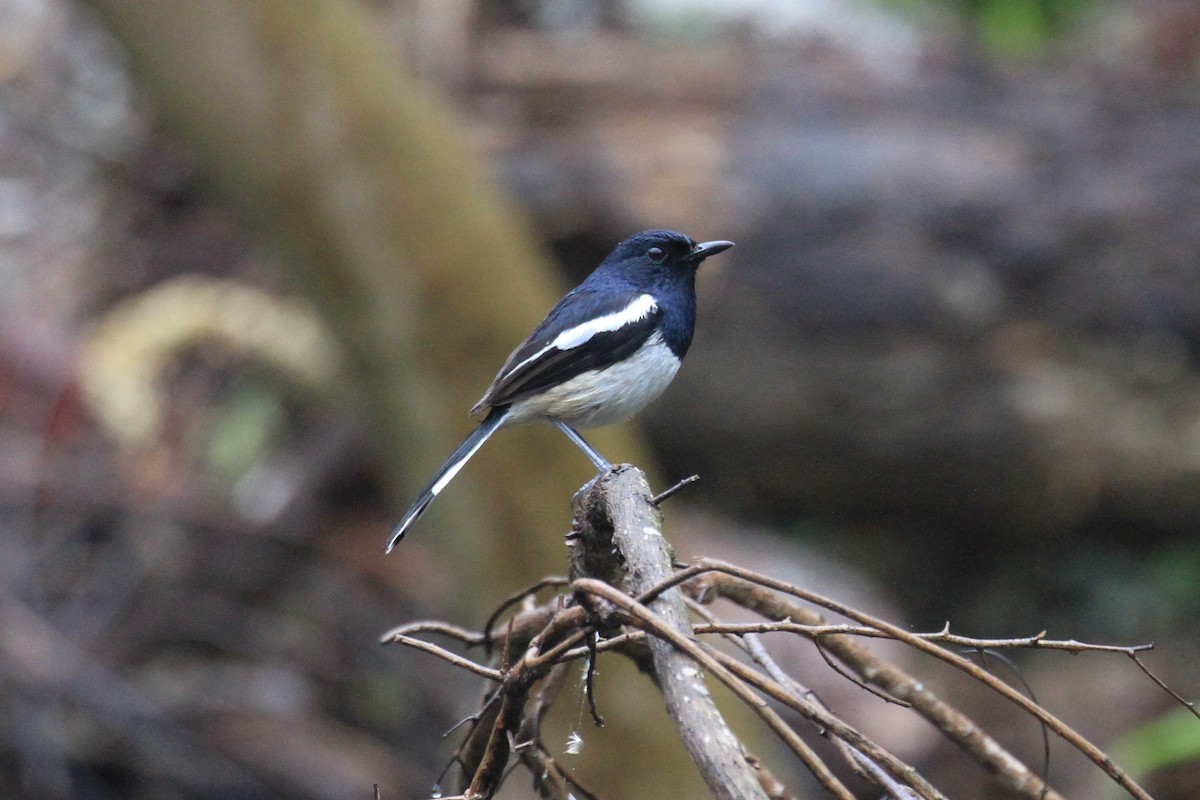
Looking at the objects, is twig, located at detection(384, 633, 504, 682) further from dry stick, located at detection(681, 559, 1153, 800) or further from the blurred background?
the blurred background

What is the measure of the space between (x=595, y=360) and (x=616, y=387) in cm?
9

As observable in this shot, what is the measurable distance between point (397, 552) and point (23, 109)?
5153 millimetres

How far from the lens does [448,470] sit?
292 centimetres

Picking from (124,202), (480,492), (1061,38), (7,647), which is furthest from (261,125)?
(1061,38)

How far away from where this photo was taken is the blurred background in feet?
17.2

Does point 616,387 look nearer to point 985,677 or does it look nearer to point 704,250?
point 704,250

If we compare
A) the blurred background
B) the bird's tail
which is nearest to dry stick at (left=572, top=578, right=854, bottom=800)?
the bird's tail

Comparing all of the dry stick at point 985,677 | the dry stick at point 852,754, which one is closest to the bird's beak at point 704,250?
the dry stick at point 852,754

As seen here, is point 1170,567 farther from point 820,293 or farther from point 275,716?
point 275,716

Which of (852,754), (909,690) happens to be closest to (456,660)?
(852,754)

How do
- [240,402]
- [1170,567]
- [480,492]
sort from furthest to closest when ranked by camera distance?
[240,402] → [1170,567] → [480,492]

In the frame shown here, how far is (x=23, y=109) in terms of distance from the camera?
9.52 m

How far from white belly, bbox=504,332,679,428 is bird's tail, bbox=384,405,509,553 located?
0.10m

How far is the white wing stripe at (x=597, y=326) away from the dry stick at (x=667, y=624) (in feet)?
3.74
